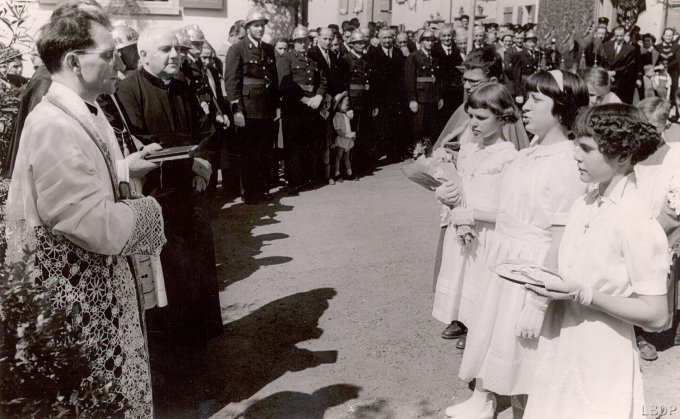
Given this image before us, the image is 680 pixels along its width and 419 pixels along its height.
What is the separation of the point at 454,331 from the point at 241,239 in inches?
133

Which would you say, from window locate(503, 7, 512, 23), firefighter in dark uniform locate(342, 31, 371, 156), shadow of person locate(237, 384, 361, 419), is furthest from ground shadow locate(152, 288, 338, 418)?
window locate(503, 7, 512, 23)

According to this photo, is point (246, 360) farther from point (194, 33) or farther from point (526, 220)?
point (194, 33)

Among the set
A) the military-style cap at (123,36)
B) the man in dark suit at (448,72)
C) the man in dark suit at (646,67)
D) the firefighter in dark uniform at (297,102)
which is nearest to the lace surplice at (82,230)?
the military-style cap at (123,36)

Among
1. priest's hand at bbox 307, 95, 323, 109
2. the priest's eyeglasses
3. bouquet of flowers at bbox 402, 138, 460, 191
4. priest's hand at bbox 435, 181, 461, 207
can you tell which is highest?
the priest's eyeglasses

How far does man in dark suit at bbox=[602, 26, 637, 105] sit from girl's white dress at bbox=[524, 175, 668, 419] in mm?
14879

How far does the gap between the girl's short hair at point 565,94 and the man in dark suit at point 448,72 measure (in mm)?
9603

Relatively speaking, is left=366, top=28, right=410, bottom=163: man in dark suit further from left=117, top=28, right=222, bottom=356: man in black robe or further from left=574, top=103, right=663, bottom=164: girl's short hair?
left=574, top=103, right=663, bottom=164: girl's short hair

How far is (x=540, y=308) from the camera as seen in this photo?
297cm

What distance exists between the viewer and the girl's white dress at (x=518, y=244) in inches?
142

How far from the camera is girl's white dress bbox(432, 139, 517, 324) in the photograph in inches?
176

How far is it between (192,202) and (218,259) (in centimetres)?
270

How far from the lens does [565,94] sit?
379 cm

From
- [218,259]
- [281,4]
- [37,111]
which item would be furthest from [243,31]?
[37,111]

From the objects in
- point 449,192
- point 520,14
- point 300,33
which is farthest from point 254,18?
point 520,14
